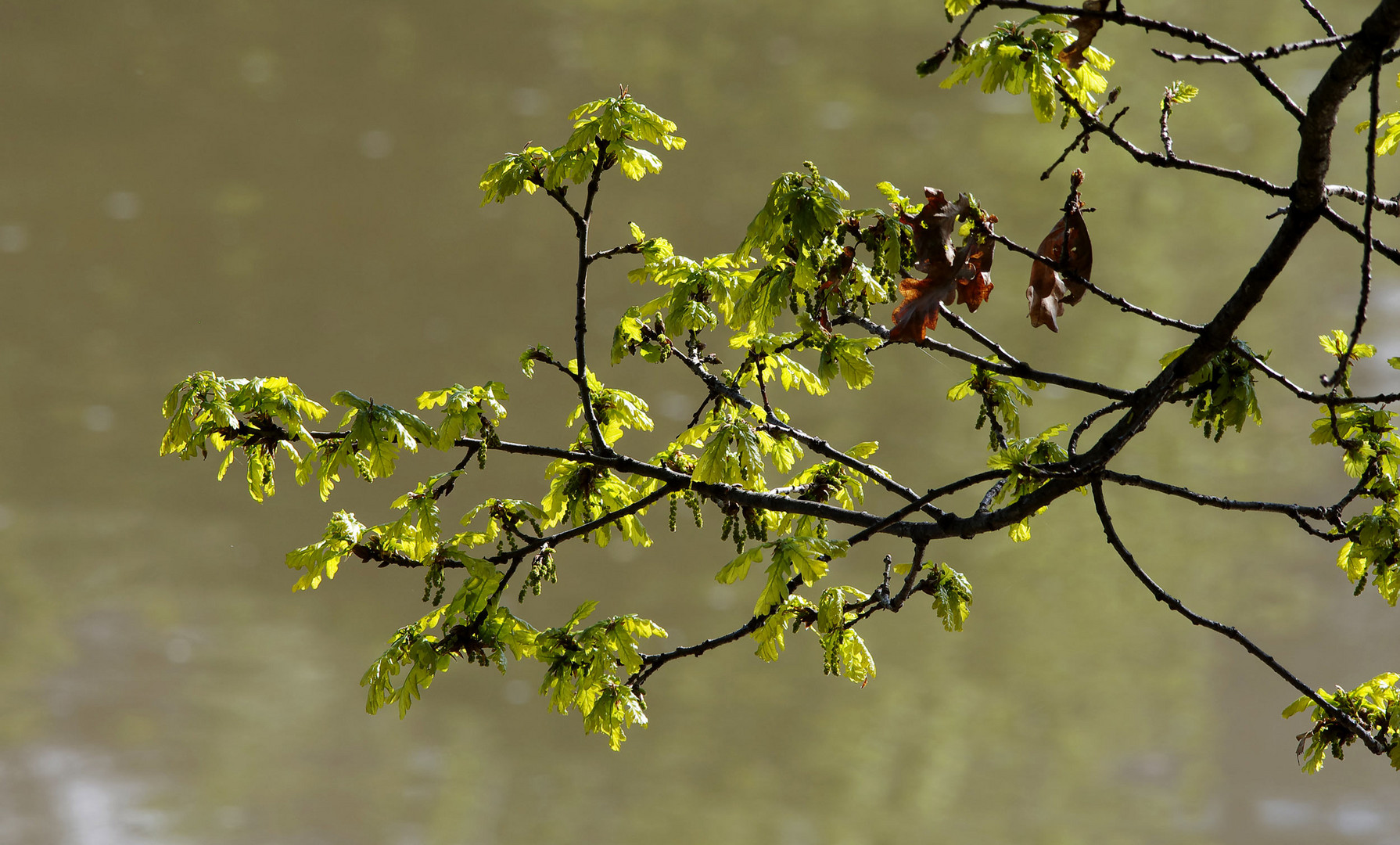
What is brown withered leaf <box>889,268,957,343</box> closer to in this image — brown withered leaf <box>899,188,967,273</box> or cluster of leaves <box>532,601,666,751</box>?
brown withered leaf <box>899,188,967,273</box>

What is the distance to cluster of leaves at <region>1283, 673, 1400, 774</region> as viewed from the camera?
1.02 m

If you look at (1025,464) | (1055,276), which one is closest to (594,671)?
(1025,464)

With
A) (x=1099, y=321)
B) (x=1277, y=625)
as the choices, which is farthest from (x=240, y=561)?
(x=1277, y=625)

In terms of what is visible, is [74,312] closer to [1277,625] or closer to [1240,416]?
[1240,416]

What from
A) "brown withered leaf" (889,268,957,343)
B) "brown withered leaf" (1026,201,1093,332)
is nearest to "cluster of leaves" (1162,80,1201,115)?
"brown withered leaf" (1026,201,1093,332)

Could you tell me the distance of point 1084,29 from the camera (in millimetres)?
789

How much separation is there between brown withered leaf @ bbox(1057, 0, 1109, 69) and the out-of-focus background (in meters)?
2.58

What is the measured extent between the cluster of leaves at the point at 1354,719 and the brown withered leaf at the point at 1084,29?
596 millimetres

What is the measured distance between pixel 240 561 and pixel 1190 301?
315 centimetres

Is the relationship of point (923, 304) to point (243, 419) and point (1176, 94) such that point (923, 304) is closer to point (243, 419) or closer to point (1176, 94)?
point (1176, 94)

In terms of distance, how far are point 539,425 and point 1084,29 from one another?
2.76m

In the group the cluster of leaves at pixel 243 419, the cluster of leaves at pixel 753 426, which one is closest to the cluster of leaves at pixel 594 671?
the cluster of leaves at pixel 753 426

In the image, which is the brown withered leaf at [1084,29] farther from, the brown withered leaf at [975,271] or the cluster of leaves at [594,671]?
the cluster of leaves at [594,671]

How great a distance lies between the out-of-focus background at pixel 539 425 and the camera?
3309mm
